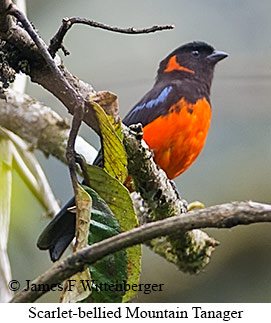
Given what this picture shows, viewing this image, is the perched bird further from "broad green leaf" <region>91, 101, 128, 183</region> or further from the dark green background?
"broad green leaf" <region>91, 101, 128, 183</region>

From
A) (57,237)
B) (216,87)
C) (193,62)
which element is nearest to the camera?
(57,237)

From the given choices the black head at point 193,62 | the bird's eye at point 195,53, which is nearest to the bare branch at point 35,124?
the black head at point 193,62

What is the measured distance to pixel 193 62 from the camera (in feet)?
12.4

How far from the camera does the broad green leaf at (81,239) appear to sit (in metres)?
1.29

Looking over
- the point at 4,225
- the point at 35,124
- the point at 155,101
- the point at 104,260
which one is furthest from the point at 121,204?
the point at 155,101

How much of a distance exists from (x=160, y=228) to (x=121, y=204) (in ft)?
1.63

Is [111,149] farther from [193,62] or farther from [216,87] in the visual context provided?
[216,87]

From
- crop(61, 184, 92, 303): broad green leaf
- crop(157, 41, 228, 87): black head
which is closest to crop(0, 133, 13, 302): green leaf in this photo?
crop(61, 184, 92, 303): broad green leaf

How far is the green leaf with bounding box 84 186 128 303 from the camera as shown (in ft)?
4.64

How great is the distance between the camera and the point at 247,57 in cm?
449

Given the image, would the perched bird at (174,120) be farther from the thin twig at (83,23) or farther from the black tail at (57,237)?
the thin twig at (83,23)

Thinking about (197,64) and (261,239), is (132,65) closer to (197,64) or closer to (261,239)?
(197,64)

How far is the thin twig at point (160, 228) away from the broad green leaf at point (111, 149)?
55cm

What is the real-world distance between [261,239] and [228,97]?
0.97 meters
